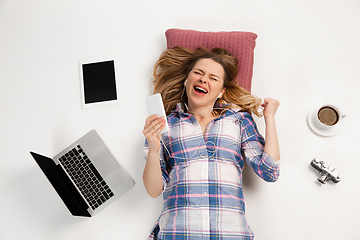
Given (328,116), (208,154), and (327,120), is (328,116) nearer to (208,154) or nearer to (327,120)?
(327,120)

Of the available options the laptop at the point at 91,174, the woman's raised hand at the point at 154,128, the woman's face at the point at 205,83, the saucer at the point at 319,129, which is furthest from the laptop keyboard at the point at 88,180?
the saucer at the point at 319,129

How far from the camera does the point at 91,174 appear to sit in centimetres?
131

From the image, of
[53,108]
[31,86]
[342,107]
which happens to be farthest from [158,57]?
[342,107]

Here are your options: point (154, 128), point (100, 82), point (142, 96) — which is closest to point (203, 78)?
point (154, 128)

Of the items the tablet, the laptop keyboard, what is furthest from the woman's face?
the laptop keyboard

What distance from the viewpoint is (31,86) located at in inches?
60.3

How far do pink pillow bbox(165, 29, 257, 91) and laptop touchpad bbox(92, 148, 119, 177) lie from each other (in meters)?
0.70

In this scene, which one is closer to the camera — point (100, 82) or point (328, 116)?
point (328, 116)

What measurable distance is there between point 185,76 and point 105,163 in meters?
0.63

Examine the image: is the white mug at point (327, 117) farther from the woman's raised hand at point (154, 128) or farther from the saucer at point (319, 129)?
the woman's raised hand at point (154, 128)

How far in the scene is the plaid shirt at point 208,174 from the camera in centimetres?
106

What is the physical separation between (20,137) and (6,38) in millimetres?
678

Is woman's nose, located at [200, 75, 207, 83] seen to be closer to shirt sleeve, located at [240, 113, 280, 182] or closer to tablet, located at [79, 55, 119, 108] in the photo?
shirt sleeve, located at [240, 113, 280, 182]

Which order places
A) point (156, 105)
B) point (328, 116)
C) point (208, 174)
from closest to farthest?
1. point (156, 105)
2. point (208, 174)
3. point (328, 116)
